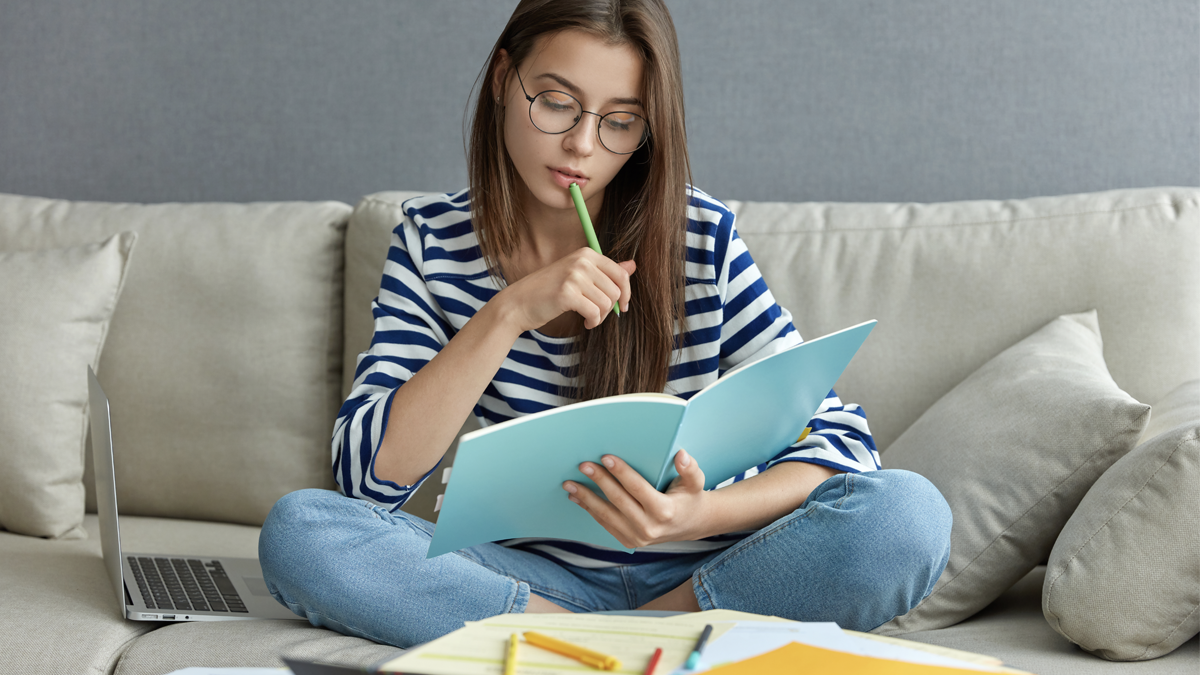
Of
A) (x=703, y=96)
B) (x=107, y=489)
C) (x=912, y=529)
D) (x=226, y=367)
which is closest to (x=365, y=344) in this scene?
(x=226, y=367)

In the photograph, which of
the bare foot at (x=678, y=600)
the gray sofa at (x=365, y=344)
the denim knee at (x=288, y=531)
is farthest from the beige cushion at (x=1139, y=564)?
the denim knee at (x=288, y=531)

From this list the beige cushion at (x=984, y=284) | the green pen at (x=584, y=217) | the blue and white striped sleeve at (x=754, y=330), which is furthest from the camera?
the beige cushion at (x=984, y=284)

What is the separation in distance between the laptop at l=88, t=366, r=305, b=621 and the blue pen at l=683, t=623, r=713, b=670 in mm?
625

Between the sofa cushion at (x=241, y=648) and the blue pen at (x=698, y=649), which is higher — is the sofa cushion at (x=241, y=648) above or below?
below

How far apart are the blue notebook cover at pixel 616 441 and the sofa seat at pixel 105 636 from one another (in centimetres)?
20

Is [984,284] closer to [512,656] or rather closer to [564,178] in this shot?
[564,178]

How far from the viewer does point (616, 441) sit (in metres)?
0.76

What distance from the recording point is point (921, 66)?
5.20 feet

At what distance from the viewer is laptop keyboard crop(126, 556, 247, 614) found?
104cm

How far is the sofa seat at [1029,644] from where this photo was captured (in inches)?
33.4

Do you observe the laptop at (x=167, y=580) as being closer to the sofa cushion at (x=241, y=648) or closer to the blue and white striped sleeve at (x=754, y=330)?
the sofa cushion at (x=241, y=648)

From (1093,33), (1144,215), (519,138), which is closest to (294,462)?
(519,138)

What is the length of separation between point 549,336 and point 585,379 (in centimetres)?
8

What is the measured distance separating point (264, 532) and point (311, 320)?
1.96ft
